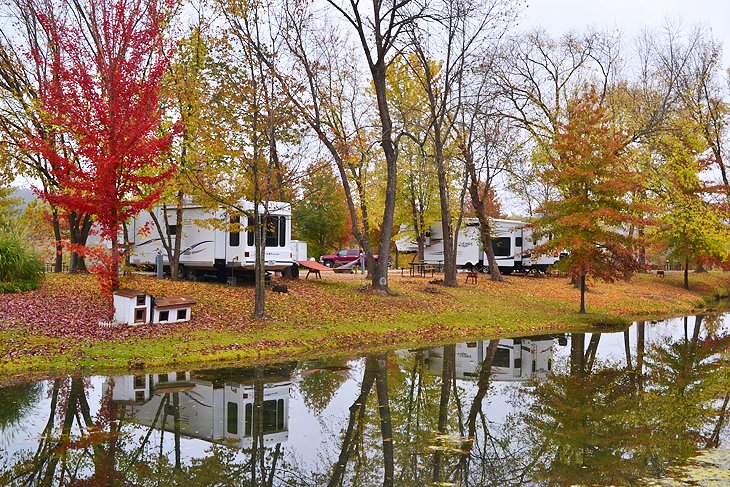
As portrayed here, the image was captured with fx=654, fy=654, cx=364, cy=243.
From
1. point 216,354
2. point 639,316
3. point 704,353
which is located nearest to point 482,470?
point 216,354

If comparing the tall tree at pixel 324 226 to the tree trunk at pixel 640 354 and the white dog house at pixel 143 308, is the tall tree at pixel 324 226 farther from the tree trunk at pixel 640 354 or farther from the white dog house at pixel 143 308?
the white dog house at pixel 143 308

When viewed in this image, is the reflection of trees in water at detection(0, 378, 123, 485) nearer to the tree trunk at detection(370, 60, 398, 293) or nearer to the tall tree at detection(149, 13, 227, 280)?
the tall tree at detection(149, 13, 227, 280)

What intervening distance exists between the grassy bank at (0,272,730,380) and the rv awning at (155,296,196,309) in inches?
18.6

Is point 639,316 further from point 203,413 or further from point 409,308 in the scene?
point 203,413

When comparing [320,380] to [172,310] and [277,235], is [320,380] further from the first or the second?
[277,235]

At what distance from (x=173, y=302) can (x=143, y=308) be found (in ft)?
2.32

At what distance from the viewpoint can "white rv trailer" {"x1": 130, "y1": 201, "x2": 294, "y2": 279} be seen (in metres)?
22.2

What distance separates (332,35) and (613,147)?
10.7m

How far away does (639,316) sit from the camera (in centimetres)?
2647

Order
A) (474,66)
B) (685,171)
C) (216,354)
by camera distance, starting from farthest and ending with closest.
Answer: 1. (685,171)
2. (474,66)
3. (216,354)

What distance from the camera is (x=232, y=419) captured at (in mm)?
9414

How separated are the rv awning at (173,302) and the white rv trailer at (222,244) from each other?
5415 millimetres

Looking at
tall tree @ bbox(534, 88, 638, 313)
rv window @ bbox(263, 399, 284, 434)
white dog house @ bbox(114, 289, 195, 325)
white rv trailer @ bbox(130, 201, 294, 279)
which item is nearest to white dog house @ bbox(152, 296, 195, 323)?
white dog house @ bbox(114, 289, 195, 325)

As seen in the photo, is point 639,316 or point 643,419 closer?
point 643,419
